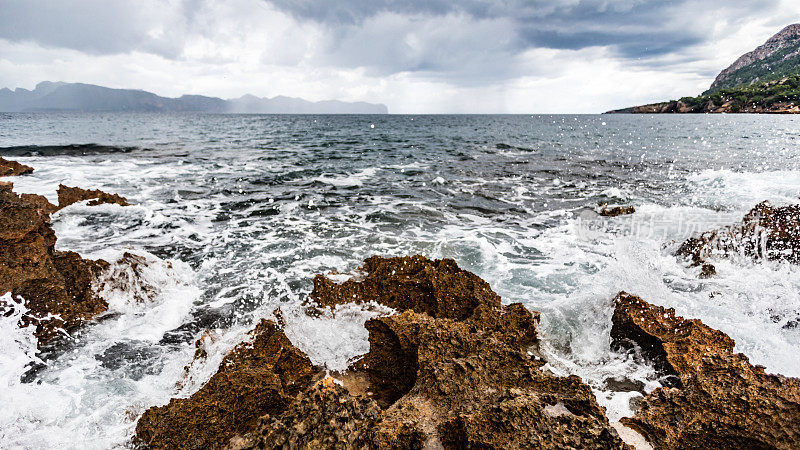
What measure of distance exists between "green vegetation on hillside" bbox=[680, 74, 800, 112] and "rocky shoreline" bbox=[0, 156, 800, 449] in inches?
4825

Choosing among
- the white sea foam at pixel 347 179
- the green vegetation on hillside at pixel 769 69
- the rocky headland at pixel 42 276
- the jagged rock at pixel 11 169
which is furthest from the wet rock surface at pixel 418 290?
the green vegetation on hillside at pixel 769 69

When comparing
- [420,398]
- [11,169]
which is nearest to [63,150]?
[11,169]

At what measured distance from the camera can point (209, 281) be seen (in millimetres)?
6379

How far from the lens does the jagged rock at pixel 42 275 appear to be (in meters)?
4.54

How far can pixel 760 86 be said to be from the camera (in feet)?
329

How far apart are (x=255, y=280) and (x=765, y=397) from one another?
6624 millimetres

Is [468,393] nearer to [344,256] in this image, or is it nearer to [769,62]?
[344,256]

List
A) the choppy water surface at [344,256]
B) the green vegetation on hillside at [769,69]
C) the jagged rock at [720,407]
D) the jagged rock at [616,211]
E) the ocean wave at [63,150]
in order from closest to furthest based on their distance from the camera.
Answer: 1. the jagged rock at [720,407]
2. the choppy water surface at [344,256]
3. the jagged rock at [616,211]
4. the ocean wave at [63,150]
5. the green vegetation on hillside at [769,69]

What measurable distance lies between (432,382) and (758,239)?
7.30 m

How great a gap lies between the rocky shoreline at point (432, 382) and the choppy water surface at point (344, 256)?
1.27ft

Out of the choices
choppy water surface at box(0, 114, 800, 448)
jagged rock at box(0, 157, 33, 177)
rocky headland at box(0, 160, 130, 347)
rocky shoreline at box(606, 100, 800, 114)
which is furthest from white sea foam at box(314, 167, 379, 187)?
rocky shoreline at box(606, 100, 800, 114)

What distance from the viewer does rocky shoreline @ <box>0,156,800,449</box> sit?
88.4 inches

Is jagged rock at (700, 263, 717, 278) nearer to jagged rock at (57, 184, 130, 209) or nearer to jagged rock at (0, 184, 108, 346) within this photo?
jagged rock at (0, 184, 108, 346)

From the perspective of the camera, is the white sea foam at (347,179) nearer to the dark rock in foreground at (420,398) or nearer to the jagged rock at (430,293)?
the jagged rock at (430,293)
